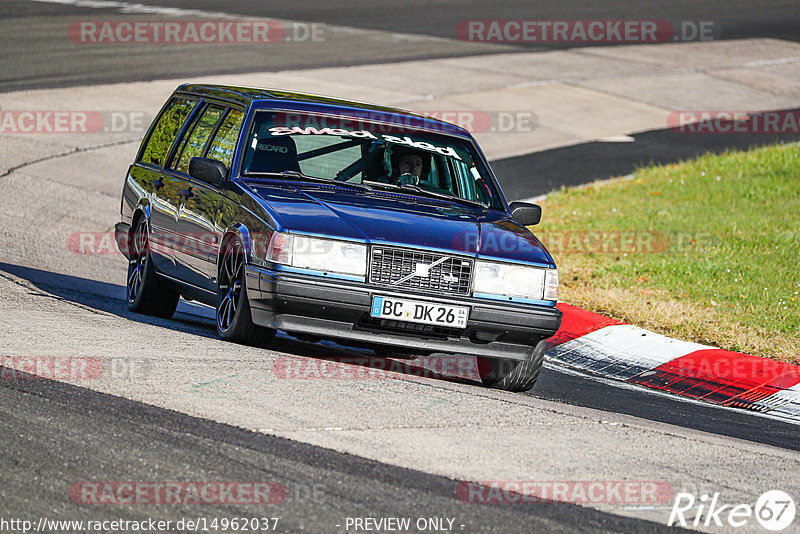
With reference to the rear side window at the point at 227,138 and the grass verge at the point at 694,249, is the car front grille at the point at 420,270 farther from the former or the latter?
the grass verge at the point at 694,249

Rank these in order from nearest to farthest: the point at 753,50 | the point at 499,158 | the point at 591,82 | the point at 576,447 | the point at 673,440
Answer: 1. the point at 576,447
2. the point at 673,440
3. the point at 499,158
4. the point at 591,82
5. the point at 753,50

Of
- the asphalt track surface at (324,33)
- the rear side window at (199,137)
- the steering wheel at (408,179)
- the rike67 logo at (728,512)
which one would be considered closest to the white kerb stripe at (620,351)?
the steering wheel at (408,179)

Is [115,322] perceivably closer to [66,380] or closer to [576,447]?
[66,380]

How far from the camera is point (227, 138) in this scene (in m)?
8.70

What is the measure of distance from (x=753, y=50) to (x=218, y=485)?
28.3 metres

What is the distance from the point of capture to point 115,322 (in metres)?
8.24

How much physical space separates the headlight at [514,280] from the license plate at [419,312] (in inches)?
8.3

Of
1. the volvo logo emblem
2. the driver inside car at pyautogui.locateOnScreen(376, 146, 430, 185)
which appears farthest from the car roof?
the volvo logo emblem

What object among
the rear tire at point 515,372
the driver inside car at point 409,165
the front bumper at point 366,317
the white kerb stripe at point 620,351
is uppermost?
the driver inside car at point 409,165

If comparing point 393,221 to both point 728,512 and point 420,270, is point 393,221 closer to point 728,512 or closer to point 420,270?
point 420,270

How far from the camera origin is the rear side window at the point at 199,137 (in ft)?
29.8

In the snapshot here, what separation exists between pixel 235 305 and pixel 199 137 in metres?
1.95

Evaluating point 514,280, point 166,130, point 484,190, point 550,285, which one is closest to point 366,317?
point 514,280

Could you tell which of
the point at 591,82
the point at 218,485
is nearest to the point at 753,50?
the point at 591,82
